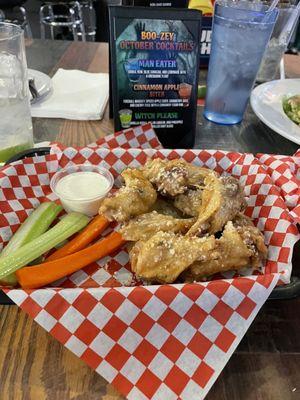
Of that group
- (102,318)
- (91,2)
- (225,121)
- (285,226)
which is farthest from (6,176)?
(91,2)

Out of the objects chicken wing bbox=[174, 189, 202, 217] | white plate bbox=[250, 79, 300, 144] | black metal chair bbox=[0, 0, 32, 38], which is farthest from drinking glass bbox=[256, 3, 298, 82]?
black metal chair bbox=[0, 0, 32, 38]

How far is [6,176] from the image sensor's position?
53.8 inches

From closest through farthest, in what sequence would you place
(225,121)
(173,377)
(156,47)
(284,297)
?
(173,377)
(284,297)
(156,47)
(225,121)

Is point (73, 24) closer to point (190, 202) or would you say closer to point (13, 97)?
point (13, 97)

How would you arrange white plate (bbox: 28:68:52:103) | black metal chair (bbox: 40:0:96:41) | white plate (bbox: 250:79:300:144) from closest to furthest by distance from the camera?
white plate (bbox: 250:79:300:144)
white plate (bbox: 28:68:52:103)
black metal chair (bbox: 40:0:96:41)

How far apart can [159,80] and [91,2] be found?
5002 mm

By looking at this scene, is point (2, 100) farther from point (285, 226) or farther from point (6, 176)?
point (285, 226)

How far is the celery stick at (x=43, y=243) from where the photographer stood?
1.09 m

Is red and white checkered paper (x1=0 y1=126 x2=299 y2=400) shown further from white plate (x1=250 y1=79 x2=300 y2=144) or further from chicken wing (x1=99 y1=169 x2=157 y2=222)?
white plate (x1=250 y1=79 x2=300 y2=144)

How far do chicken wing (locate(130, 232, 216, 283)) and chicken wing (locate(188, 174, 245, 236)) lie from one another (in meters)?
0.08

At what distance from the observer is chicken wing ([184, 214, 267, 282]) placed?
1.07 m

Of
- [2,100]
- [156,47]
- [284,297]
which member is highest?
[156,47]

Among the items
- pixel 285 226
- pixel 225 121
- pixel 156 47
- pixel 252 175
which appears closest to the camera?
pixel 285 226

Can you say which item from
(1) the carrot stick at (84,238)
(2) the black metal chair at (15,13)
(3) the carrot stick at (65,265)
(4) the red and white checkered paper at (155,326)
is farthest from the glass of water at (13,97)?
(2) the black metal chair at (15,13)
